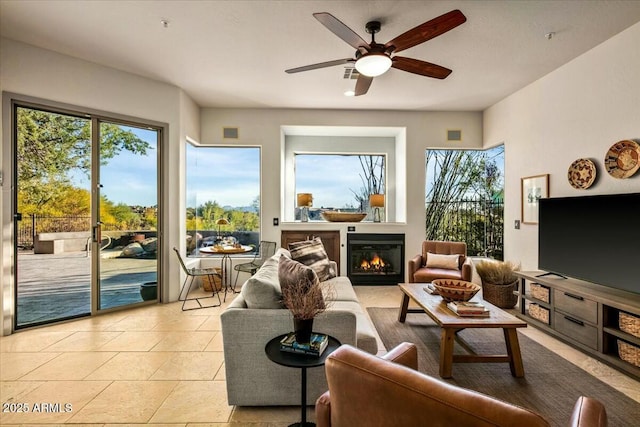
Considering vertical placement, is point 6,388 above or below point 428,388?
below

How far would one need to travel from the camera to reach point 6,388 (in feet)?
7.13

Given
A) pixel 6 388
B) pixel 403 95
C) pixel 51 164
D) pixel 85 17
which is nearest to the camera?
pixel 6 388

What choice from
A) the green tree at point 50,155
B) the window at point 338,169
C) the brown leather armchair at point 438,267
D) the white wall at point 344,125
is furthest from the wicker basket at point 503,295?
the green tree at point 50,155

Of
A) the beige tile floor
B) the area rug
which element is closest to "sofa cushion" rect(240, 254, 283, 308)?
the beige tile floor

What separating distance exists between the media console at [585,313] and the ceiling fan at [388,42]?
92.7 inches

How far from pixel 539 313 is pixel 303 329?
290 centimetres

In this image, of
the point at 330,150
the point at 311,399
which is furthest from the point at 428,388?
the point at 330,150

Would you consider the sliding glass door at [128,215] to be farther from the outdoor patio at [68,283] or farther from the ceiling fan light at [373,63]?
the ceiling fan light at [373,63]

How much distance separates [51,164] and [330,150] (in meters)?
4.04

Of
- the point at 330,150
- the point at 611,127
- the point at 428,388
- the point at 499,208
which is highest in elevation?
the point at 330,150

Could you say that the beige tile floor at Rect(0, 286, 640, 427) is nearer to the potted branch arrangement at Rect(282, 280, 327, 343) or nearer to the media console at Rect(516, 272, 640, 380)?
the media console at Rect(516, 272, 640, 380)

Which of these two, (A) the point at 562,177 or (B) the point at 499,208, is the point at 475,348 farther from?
(B) the point at 499,208

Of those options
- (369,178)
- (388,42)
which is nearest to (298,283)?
(388,42)

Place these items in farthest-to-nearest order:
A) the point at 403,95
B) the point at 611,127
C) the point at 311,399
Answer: the point at 403,95 → the point at 611,127 → the point at 311,399
